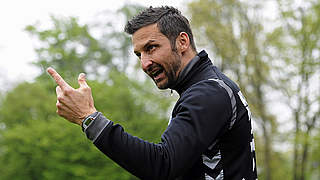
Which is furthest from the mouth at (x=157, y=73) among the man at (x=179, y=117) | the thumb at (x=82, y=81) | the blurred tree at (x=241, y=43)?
the blurred tree at (x=241, y=43)

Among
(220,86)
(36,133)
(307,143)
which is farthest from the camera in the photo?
(307,143)

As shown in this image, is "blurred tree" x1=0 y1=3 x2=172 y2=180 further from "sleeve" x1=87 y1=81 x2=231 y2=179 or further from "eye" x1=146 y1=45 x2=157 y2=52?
"sleeve" x1=87 y1=81 x2=231 y2=179

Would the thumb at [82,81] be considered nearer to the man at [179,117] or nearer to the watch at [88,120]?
the man at [179,117]

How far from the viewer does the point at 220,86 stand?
5.94 feet

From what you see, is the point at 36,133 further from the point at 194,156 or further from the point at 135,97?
the point at 194,156

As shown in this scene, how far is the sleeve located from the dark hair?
16.9 inches

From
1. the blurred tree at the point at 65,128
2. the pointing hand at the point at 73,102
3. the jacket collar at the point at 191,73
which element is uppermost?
the blurred tree at the point at 65,128

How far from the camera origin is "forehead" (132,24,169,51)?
200 cm

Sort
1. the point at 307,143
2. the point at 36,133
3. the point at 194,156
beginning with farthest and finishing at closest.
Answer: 1. the point at 307,143
2. the point at 36,133
3. the point at 194,156

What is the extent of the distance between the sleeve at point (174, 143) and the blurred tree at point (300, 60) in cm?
1737

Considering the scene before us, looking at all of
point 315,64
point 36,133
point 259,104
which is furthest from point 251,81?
point 36,133

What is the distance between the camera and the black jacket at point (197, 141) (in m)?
1.63

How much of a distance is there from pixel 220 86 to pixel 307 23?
18.1 m

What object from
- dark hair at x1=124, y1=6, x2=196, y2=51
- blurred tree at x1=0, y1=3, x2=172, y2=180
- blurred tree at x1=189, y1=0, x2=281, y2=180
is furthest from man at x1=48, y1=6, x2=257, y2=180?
blurred tree at x1=189, y1=0, x2=281, y2=180
